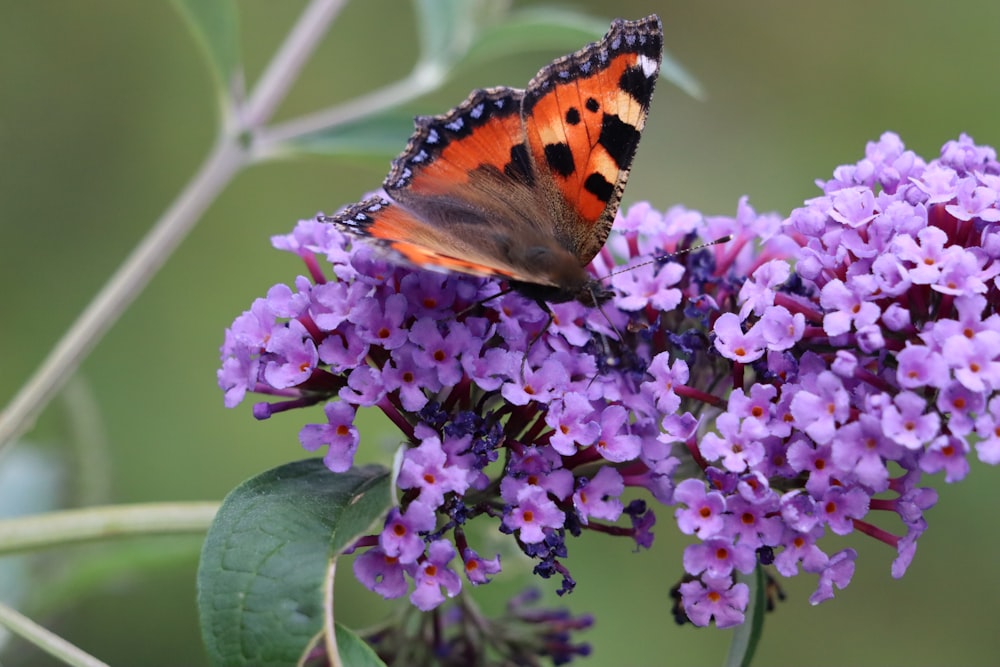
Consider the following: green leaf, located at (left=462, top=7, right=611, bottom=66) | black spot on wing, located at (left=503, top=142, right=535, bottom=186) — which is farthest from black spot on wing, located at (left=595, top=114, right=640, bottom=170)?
green leaf, located at (left=462, top=7, right=611, bottom=66)

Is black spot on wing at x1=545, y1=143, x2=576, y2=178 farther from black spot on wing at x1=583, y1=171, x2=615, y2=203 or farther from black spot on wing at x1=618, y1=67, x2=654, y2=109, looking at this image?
black spot on wing at x1=618, y1=67, x2=654, y2=109

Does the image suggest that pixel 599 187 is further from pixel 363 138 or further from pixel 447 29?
pixel 447 29

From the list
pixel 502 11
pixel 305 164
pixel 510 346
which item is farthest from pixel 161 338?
pixel 510 346

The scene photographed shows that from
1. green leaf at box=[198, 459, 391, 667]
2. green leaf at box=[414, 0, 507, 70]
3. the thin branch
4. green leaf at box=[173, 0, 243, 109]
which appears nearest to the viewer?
green leaf at box=[198, 459, 391, 667]

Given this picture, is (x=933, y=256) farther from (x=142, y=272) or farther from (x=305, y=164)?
(x=305, y=164)

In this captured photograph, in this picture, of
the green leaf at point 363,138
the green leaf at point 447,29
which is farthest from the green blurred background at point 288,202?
the green leaf at point 447,29

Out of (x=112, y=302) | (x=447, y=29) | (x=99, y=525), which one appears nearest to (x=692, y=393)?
(x=99, y=525)
